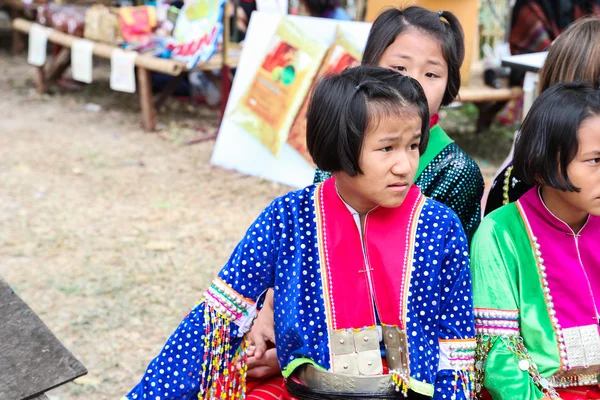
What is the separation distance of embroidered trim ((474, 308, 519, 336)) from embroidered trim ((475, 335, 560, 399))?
12mm

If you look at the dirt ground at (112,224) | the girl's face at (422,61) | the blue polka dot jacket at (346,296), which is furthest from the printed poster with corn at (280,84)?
the blue polka dot jacket at (346,296)

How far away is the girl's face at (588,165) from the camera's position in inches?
67.6

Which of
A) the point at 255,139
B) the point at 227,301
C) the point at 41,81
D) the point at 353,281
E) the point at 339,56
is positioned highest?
the point at 353,281

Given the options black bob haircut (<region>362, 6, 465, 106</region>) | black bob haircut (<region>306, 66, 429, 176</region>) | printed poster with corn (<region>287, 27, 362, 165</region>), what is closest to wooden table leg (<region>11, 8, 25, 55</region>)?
printed poster with corn (<region>287, 27, 362, 165</region>)

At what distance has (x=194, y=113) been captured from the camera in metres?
7.51

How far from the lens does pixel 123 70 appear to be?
664cm

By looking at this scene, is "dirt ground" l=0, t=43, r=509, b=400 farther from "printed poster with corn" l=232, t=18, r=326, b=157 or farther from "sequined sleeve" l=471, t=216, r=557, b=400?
"sequined sleeve" l=471, t=216, r=557, b=400

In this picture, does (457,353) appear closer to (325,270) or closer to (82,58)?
(325,270)

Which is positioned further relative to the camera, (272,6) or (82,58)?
(82,58)

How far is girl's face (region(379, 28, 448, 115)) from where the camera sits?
205 centimetres

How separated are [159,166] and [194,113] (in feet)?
5.94

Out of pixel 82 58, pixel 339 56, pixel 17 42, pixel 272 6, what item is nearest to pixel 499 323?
pixel 339 56

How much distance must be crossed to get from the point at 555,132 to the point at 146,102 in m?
5.40

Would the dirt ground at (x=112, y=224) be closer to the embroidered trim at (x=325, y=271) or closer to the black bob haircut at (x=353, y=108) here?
the embroidered trim at (x=325, y=271)
